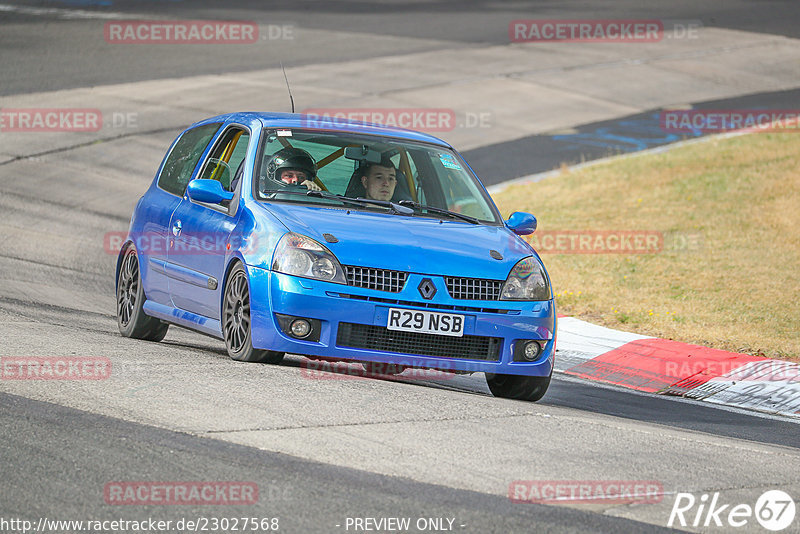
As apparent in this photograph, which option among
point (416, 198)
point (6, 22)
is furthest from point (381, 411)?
point (6, 22)

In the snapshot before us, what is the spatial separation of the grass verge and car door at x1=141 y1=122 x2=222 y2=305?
4.90 m

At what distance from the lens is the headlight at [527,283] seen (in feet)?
25.7

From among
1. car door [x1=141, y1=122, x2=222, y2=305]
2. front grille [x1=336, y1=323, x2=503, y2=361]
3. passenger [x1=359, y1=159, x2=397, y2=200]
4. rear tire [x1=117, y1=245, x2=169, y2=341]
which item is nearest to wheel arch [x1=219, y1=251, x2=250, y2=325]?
front grille [x1=336, y1=323, x2=503, y2=361]

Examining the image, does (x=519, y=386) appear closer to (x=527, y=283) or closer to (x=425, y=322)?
(x=527, y=283)

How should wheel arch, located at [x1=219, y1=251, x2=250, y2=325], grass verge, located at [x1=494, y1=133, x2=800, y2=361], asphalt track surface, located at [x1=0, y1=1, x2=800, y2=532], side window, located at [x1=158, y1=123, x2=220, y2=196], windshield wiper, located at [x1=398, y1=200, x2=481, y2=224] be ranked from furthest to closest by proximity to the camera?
1. grass verge, located at [x1=494, y1=133, x2=800, y2=361]
2. side window, located at [x1=158, y1=123, x2=220, y2=196]
3. windshield wiper, located at [x1=398, y1=200, x2=481, y2=224]
4. wheel arch, located at [x1=219, y1=251, x2=250, y2=325]
5. asphalt track surface, located at [x1=0, y1=1, x2=800, y2=532]

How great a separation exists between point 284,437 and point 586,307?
25.2ft

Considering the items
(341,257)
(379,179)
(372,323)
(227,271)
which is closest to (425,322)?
(372,323)

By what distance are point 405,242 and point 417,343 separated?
2.09ft

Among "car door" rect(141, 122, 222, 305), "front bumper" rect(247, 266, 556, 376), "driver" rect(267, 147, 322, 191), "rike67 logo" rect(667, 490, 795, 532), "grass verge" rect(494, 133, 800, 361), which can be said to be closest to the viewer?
"rike67 logo" rect(667, 490, 795, 532)

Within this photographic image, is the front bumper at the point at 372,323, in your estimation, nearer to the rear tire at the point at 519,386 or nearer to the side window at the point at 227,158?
the rear tire at the point at 519,386

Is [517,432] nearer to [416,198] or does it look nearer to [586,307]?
[416,198]

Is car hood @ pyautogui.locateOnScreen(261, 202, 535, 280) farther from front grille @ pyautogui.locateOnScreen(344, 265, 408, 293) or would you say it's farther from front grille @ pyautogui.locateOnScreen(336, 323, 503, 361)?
front grille @ pyautogui.locateOnScreen(336, 323, 503, 361)

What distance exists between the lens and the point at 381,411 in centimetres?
668

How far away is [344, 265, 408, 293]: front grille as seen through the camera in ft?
24.6
